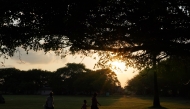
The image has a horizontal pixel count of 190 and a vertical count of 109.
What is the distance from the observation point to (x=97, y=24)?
11242mm

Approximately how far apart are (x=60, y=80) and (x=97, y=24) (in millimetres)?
108313

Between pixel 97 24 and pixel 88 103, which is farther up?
pixel 97 24

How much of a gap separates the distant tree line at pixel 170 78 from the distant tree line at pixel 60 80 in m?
15.3

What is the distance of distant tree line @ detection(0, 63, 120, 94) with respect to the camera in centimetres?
11038

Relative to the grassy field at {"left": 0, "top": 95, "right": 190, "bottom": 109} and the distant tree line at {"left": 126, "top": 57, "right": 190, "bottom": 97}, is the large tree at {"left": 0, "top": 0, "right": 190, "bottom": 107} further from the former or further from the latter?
the grassy field at {"left": 0, "top": 95, "right": 190, "bottom": 109}

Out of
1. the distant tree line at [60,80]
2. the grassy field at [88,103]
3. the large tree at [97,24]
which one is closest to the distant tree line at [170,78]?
the grassy field at [88,103]

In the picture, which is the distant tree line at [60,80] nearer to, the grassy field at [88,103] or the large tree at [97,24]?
the grassy field at [88,103]

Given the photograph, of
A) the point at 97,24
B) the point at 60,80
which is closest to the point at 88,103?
the point at 97,24

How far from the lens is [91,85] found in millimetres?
109625

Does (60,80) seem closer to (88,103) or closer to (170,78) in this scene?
(170,78)

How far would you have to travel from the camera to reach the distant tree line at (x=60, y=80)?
362 feet

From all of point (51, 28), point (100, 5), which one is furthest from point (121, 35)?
point (51, 28)

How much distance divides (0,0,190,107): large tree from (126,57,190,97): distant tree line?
182 inches

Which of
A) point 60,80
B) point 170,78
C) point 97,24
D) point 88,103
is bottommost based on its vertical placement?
point 88,103
